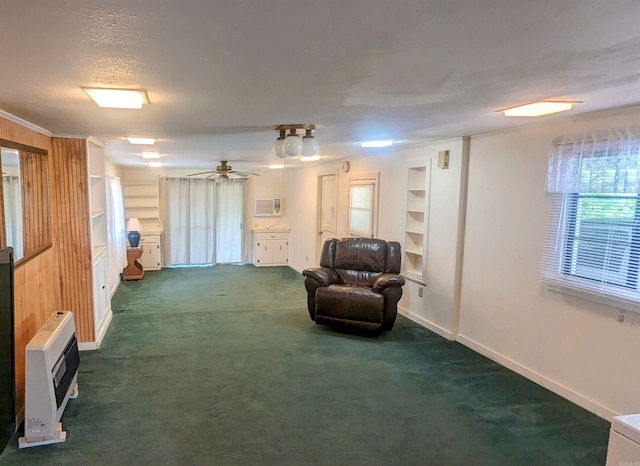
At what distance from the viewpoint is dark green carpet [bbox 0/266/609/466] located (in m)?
2.36

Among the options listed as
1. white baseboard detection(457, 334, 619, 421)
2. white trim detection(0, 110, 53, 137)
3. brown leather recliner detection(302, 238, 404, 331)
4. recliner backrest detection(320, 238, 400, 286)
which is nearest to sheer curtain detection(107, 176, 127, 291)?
white trim detection(0, 110, 53, 137)

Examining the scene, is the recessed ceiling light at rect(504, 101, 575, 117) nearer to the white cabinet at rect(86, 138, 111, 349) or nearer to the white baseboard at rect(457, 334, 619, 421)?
the white baseboard at rect(457, 334, 619, 421)

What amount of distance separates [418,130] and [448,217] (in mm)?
1143

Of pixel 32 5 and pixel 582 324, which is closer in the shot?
pixel 32 5

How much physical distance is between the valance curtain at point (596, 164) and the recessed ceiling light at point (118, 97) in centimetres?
282

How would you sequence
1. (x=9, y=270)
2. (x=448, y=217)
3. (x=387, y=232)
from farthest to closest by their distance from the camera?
(x=387, y=232), (x=448, y=217), (x=9, y=270)

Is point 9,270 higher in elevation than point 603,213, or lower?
lower

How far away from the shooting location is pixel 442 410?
2836mm

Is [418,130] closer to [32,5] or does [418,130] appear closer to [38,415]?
[32,5]

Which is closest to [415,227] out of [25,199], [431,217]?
[431,217]

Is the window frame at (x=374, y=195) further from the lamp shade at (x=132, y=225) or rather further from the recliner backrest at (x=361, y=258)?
the lamp shade at (x=132, y=225)

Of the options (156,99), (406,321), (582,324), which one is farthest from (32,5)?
(406,321)

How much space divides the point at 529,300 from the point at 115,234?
5319 mm

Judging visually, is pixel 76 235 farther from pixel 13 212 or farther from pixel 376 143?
pixel 376 143
